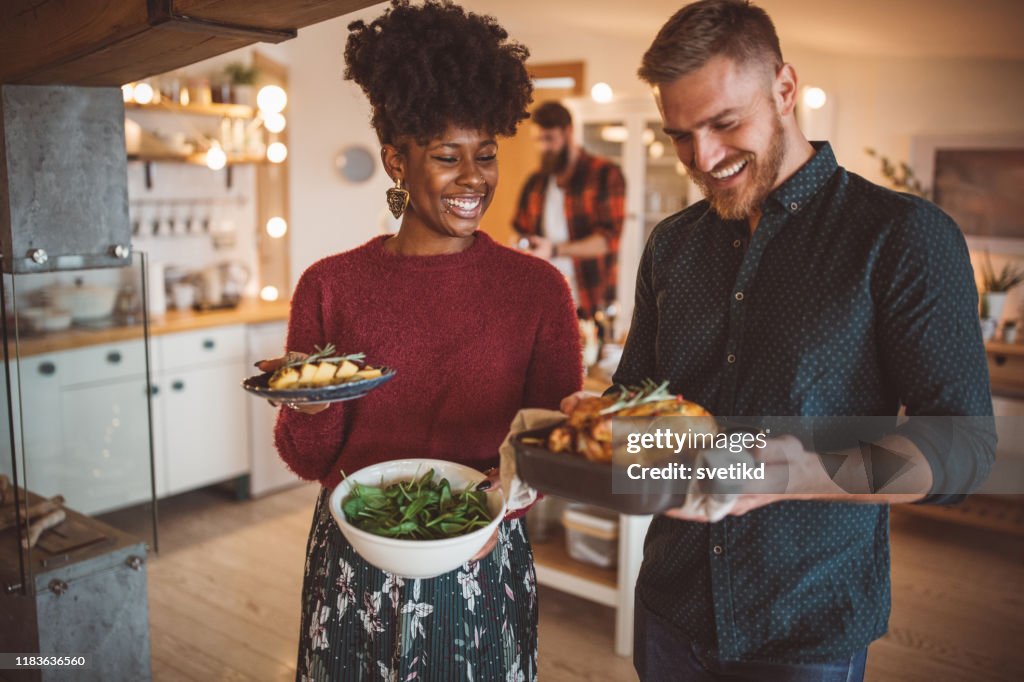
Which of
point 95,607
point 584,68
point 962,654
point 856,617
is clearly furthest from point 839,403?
point 584,68

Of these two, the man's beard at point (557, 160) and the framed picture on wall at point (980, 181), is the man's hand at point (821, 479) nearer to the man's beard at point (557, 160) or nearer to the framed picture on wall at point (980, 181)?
the man's beard at point (557, 160)

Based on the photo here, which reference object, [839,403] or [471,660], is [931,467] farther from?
[471,660]

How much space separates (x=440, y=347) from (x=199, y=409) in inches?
107

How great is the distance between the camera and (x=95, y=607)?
2232 millimetres

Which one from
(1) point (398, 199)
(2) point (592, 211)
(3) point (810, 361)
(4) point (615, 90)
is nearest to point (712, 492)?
(3) point (810, 361)

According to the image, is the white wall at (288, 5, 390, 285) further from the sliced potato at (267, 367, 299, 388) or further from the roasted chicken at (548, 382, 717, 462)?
the roasted chicken at (548, 382, 717, 462)

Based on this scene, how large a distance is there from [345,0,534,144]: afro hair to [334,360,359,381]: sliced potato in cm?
40

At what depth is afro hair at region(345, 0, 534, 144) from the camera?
1437 millimetres

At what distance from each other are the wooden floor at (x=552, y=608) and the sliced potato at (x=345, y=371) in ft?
5.28

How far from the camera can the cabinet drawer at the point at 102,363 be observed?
253 centimetres

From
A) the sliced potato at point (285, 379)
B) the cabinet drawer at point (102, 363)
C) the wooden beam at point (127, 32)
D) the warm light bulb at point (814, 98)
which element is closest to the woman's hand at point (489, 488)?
the sliced potato at point (285, 379)

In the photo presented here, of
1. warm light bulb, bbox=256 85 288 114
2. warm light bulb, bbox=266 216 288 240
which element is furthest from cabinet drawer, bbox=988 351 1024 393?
warm light bulb, bbox=266 216 288 240

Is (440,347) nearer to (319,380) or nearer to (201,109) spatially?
(319,380)

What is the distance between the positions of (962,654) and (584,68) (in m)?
4.17
